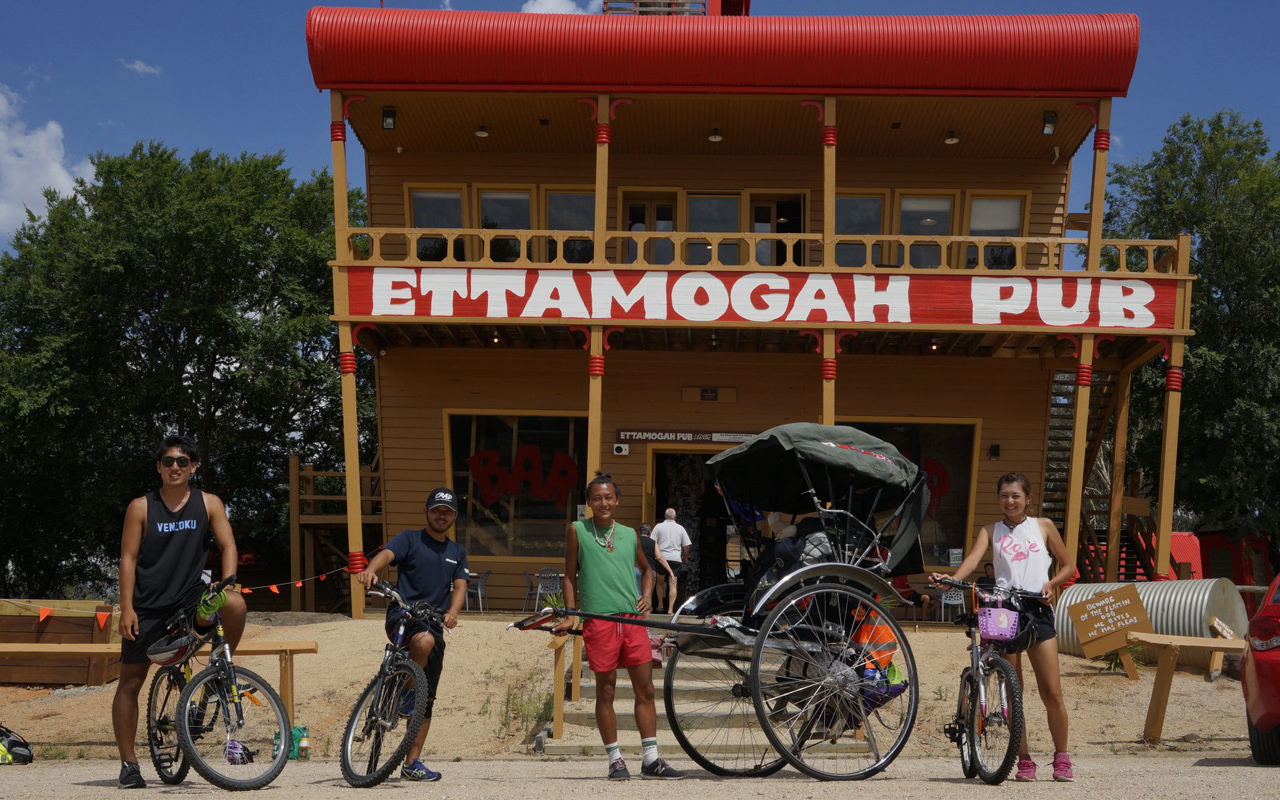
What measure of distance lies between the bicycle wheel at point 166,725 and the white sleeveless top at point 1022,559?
483cm

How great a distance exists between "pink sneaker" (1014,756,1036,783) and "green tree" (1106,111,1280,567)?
22.4 metres

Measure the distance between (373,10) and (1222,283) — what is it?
20.6m

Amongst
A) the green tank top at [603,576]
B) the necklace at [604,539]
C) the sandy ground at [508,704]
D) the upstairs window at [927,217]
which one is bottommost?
the sandy ground at [508,704]

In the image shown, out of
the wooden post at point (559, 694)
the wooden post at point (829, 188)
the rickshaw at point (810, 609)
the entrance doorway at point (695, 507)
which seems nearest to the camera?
the rickshaw at point (810, 609)

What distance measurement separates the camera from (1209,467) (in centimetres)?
2795

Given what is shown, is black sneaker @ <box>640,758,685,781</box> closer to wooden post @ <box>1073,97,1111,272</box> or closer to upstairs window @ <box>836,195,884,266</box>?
wooden post @ <box>1073,97,1111,272</box>

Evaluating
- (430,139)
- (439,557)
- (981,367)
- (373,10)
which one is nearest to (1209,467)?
(981,367)

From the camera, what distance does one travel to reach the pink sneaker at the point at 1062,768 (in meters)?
7.07

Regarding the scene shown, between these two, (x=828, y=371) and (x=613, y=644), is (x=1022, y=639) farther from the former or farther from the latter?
(x=828, y=371)

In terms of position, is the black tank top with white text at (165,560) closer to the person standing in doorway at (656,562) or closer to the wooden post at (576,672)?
the wooden post at (576,672)

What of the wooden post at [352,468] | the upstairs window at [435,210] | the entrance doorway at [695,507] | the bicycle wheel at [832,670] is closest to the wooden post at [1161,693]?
the bicycle wheel at [832,670]

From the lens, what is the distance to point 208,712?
6664 mm

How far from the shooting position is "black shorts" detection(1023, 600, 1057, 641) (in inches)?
284

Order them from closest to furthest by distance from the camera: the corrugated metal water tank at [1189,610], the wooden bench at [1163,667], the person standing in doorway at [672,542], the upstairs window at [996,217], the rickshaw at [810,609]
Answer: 1. the rickshaw at [810,609]
2. the wooden bench at [1163,667]
3. the corrugated metal water tank at [1189,610]
4. the person standing in doorway at [672,542]
5. the upstairs window at [996,217]
